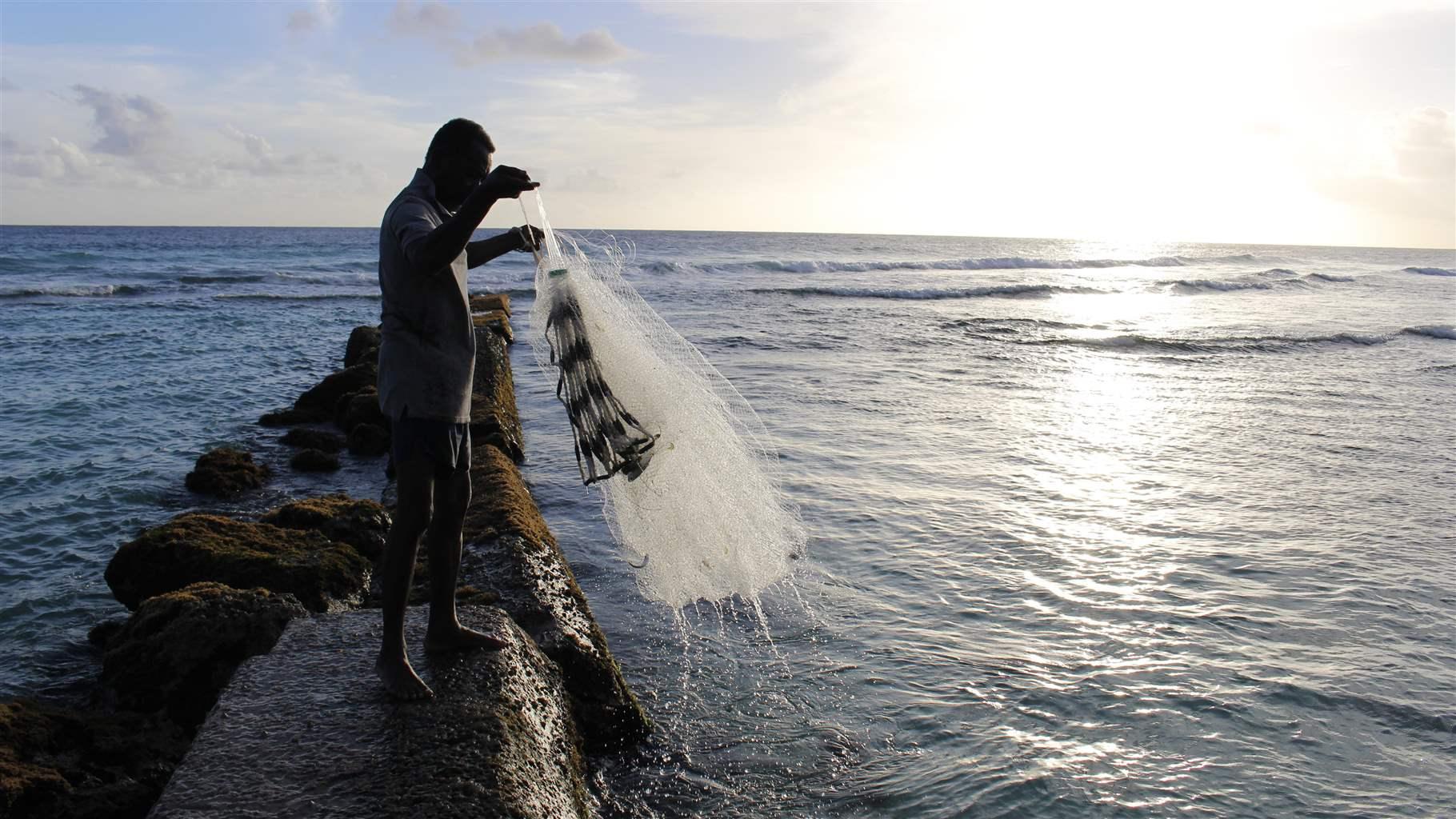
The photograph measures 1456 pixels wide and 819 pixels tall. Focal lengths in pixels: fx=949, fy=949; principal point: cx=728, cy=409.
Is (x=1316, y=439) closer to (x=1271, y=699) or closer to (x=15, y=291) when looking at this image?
(x=1271, y=699)

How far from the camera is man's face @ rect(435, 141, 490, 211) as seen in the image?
10.6ft

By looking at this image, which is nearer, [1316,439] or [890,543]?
[890,543]

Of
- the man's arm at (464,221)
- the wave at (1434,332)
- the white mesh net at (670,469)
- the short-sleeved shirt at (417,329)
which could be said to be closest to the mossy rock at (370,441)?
the white mesh net at (670,469)

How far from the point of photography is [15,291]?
27453 millimetres

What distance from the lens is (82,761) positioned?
3641 mm

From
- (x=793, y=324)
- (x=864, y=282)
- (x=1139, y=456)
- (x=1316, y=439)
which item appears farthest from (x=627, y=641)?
(x=864, y=282)

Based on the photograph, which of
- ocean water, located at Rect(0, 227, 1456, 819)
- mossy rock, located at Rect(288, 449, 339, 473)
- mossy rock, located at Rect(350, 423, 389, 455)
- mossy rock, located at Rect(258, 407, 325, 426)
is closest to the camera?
ocean water, located at Rect(0, 227, 1456, 819)

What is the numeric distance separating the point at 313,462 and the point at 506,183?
6861 millimetres

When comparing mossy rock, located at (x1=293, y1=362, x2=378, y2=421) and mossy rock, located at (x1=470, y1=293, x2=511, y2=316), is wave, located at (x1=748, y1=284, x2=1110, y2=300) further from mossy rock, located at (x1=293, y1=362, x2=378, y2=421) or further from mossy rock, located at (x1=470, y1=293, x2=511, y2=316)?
mossy rock, located at (x1=293, y1=362, x2=378, y2=421)

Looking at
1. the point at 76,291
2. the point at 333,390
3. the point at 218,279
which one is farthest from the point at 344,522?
the point at 218,279

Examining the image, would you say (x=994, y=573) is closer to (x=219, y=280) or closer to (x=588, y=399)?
(x=588, y=399)

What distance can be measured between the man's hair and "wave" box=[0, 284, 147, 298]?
29.8 metres

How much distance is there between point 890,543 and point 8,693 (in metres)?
4.90

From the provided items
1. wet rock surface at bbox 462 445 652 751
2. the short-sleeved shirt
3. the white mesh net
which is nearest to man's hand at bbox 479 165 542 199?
the short-sleeved shirt
